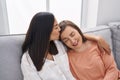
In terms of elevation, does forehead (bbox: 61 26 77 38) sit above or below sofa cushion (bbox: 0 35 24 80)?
above

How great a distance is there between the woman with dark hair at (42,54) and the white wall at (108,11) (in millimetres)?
762

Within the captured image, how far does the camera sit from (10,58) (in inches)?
52.6

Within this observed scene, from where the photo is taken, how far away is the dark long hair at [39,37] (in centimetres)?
127

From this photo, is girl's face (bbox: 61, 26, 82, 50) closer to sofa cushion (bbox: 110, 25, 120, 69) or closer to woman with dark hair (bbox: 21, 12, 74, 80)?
woman with dark hair (bbox: 21, 12, 74, 80)

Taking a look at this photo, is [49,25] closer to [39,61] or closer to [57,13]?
[39,61]

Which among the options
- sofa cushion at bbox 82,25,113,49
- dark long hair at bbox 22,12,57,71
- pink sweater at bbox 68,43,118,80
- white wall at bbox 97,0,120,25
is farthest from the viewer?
white wall at bbox 97,0,120,25

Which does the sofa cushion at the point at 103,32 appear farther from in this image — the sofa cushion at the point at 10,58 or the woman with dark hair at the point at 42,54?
the sofa cushion at the point at 10,58

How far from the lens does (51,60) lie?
137cm

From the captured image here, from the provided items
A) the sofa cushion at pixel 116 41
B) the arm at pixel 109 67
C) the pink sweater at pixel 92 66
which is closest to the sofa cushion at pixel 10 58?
the pink sweater at pixel 92 66

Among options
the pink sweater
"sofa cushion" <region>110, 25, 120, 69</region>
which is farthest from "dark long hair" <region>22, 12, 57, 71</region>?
"sofa cushion" <region>110, 25, 120, 69</region>

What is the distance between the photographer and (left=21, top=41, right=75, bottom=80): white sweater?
130 cm

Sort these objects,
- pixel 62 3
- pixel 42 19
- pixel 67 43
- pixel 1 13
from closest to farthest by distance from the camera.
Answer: pixel 42 19
pixel 67 43
pixel 1 13
pixel 62 3

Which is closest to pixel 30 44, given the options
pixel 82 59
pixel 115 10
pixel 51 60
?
pixel 51 60

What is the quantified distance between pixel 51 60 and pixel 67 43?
162 millimetres
